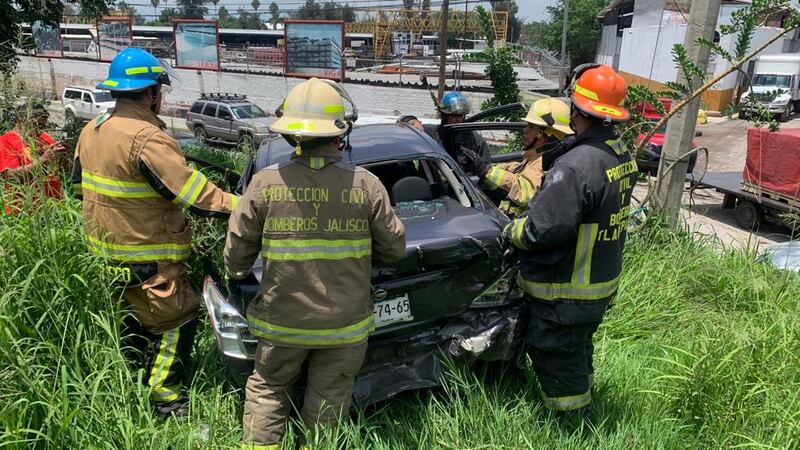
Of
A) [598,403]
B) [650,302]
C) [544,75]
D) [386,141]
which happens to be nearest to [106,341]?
[386,141]

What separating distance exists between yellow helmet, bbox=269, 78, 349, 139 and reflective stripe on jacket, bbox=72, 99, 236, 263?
2.33 ft

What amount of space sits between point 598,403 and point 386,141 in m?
1.99

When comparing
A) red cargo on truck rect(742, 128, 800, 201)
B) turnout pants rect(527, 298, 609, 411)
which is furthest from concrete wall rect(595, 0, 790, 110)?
turnout pants rect(527, 298, 609, 411)

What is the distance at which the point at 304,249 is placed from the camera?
2.15 metres

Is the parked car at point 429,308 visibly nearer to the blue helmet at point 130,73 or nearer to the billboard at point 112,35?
the blue helmet at point 130,73

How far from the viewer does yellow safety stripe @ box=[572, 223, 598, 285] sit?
2.50 meters

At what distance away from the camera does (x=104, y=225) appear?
105 inches

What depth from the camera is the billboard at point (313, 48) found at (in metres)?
23.2

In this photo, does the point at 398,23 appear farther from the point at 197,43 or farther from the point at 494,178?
the point at 494,178

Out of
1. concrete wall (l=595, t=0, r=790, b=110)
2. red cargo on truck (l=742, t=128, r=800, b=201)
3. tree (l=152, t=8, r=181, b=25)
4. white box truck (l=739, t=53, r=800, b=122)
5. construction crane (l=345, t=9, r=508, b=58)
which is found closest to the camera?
red cargo on truck (l=742, t=128, r=800, b=201)

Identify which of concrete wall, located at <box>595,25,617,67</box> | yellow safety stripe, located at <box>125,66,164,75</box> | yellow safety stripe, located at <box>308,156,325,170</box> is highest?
concrete wall, located at <box>595,25,617,67</box>

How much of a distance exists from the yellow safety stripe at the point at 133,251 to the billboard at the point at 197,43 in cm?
2632

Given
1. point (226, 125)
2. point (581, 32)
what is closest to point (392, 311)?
point (226, 125)

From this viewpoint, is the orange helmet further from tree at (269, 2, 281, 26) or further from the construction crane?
tree at (269, 2, 281, 26)
